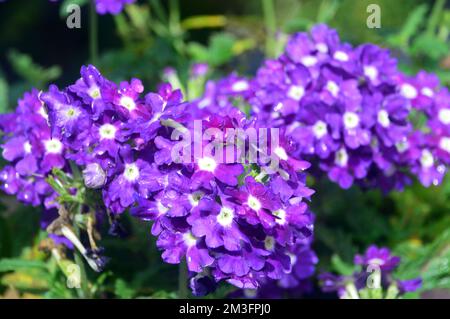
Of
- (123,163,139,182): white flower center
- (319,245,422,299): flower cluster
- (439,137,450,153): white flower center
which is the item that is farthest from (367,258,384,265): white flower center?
(123,163,139,182): white flower center

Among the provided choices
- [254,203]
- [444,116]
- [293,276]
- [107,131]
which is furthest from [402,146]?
[107,131]

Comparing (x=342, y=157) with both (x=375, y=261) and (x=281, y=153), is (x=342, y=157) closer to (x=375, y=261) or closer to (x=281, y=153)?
(x=375, y=261)

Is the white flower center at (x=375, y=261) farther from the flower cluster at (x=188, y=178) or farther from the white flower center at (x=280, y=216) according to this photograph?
the white flower center at (x=280, y=216)

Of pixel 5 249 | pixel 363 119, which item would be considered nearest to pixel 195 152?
pixel 363 119

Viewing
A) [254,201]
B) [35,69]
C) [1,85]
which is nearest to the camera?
[254,201]

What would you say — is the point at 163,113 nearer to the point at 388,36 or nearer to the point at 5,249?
the point at 5,249
